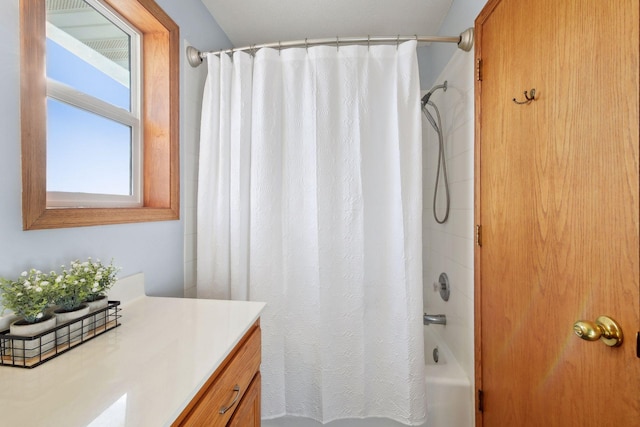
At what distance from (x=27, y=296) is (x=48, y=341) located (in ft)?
0.41

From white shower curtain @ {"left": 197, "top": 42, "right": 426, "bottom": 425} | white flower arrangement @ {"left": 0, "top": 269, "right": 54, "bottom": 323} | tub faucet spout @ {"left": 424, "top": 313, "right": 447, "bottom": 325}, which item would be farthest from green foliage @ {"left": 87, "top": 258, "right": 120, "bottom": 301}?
tub faucet spout @ {"left": 424, "top": 313, "right": 447, "bottom": 325}

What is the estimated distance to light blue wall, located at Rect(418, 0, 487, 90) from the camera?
1.40m

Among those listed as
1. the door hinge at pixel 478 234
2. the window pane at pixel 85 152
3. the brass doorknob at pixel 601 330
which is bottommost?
the brass doorknob at pixel 601 330

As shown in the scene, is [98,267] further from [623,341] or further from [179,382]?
[623,341]

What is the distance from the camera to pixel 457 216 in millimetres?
1568

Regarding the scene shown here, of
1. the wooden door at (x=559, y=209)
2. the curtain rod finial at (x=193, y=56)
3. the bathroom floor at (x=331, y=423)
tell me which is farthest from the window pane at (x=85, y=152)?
the wooden door at (x=559, y=209)

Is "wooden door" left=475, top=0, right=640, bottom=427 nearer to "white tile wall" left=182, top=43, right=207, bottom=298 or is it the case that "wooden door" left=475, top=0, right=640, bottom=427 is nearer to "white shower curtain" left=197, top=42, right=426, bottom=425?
"white shower curtain" left=197, top=42, right=426, bottom=425

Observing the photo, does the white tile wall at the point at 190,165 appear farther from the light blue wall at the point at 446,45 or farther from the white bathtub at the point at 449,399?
the light blue wall at the point at 446,45

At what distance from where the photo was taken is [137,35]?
1.37 m

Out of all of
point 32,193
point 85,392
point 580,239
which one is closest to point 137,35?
point 32,193

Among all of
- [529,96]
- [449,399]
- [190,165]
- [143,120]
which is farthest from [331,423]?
[143,120]

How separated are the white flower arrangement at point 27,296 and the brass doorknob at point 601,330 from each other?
1.38 m

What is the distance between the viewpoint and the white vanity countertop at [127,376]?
50cm

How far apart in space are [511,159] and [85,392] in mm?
1400
